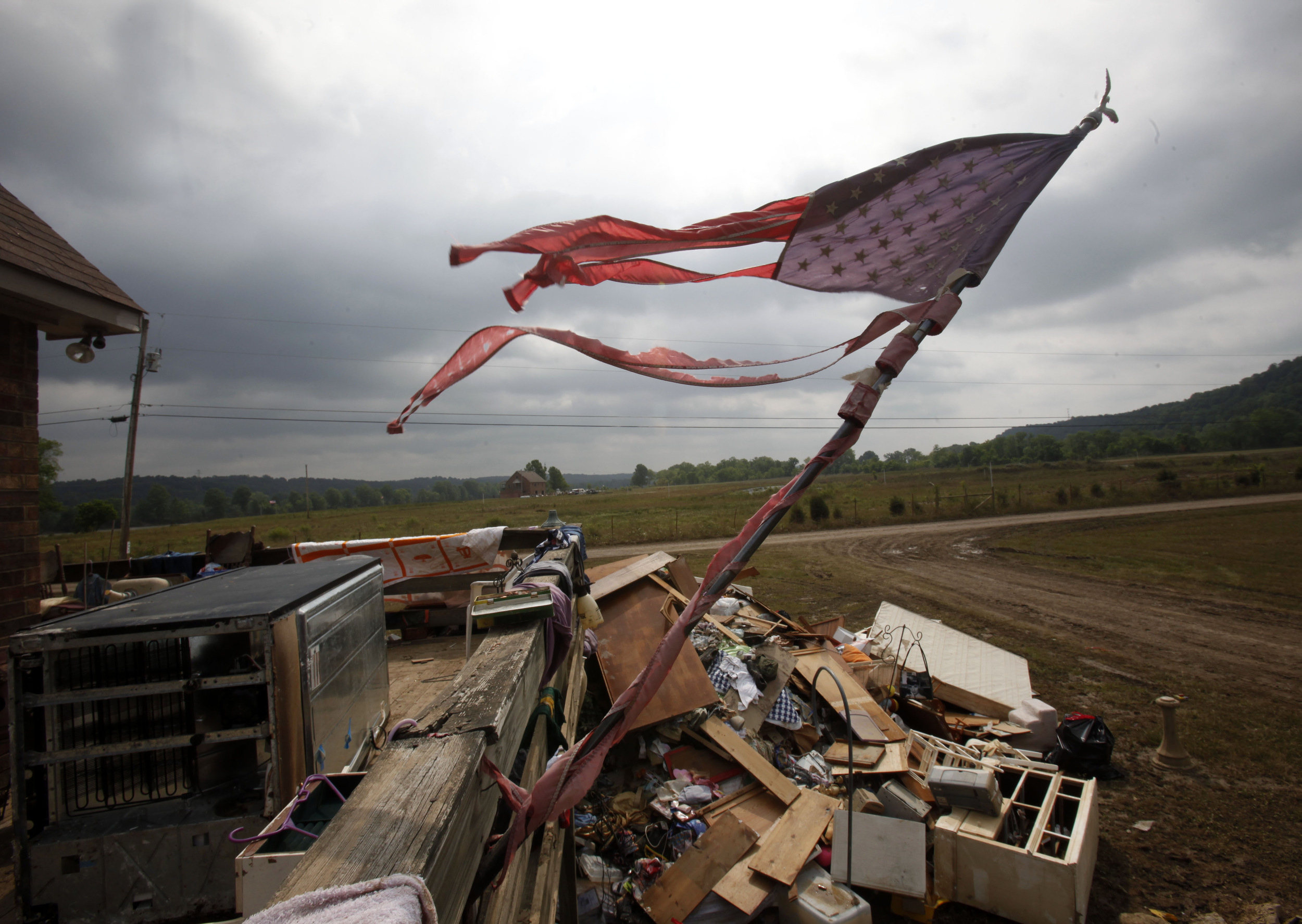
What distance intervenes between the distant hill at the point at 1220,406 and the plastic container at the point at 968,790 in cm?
9892

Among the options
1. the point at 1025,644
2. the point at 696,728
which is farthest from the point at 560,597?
the point at 1025,644

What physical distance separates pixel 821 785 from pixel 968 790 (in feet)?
4.06

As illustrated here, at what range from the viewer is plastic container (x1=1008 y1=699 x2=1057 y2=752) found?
610 centimetres

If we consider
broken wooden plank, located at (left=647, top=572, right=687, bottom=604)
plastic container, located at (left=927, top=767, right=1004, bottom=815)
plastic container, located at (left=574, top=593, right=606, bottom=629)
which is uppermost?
plastic container, located at (left=574, top=593, right=606, bottom=629)

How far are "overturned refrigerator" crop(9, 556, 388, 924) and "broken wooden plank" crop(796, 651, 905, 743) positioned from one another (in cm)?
400

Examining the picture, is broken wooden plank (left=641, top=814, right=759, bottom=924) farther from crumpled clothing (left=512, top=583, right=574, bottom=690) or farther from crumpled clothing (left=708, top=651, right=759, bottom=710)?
crumpled clothing (left=512, top=583, right=574, bottom=690)

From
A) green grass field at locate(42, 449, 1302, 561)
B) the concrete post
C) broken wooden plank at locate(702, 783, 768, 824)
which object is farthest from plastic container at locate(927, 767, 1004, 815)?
green grass field at locate(42, 449, 1302, 561)

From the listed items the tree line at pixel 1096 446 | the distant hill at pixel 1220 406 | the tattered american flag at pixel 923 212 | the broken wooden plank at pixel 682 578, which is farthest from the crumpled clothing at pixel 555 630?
the distant hill at pixel 1220 406

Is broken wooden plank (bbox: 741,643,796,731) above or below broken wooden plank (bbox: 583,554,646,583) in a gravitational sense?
below

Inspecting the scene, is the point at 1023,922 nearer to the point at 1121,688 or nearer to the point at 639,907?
the point at 639,907

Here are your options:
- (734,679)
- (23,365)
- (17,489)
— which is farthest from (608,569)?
(23,365)

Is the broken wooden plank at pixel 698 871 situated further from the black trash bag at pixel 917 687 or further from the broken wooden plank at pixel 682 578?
the broken wooden plank at pixel 682 578

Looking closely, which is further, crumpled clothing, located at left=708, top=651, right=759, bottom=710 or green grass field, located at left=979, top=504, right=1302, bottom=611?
green grass field, located at left=979, top=504, right=1302, bottom=611

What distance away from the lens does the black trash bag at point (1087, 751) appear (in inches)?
221
